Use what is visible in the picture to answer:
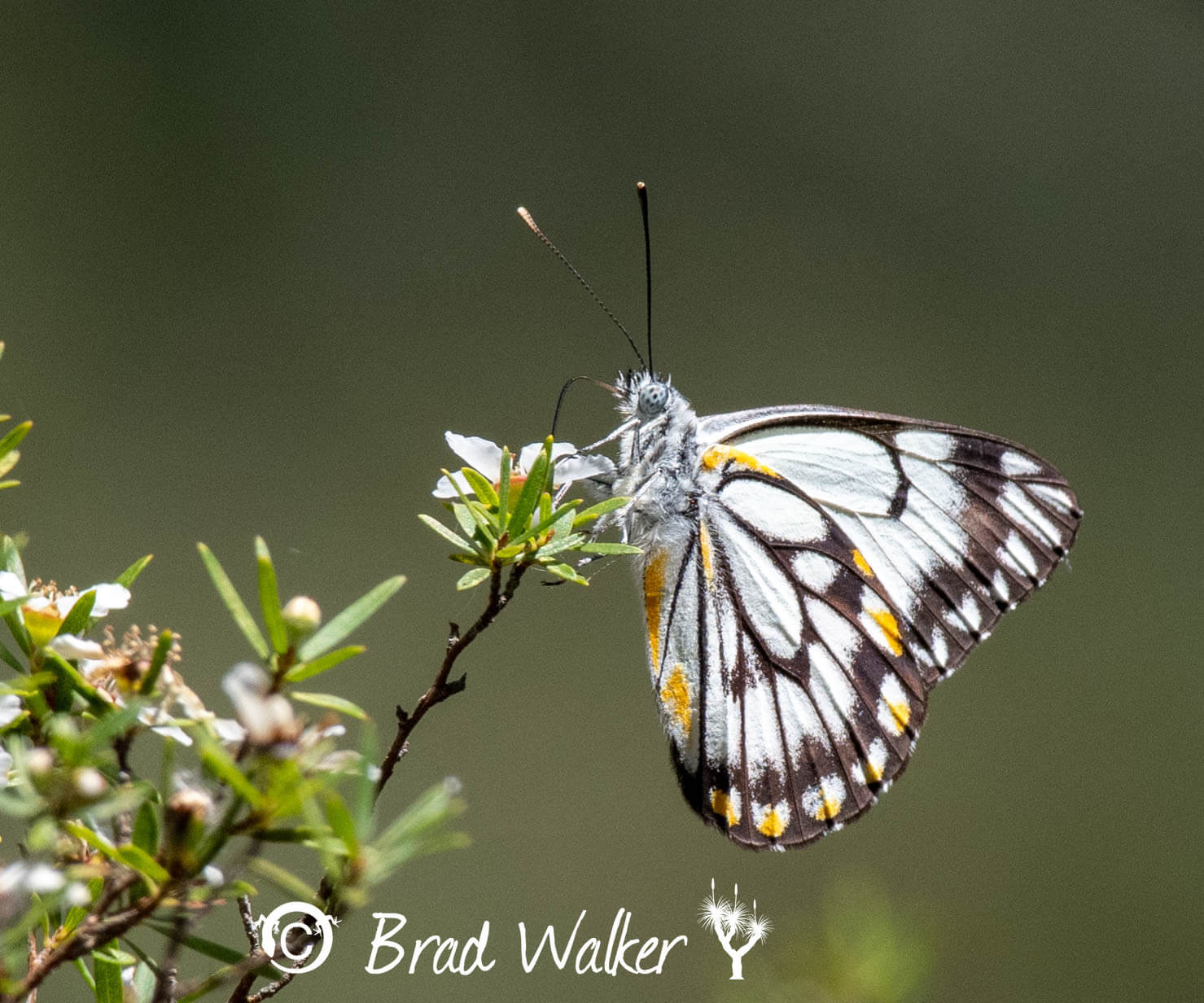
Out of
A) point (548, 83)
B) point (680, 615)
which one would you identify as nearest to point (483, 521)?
point (680, 615)

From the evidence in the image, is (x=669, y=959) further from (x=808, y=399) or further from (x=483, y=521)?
(x=483, y=521)

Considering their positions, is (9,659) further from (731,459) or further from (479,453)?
(731,459)

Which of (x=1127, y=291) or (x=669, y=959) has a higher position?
A: (x=1127, y=291)

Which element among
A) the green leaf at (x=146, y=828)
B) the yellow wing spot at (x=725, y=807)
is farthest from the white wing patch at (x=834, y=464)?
the green leaf at (x=146, y=828)

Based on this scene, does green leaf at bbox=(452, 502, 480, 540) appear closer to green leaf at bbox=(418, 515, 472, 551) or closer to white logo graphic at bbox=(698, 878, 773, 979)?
green leaf at bbox=(418, 515, 472, 551)

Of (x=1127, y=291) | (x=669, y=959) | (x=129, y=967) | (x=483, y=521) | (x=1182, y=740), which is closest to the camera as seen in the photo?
(x=129, y=967)
